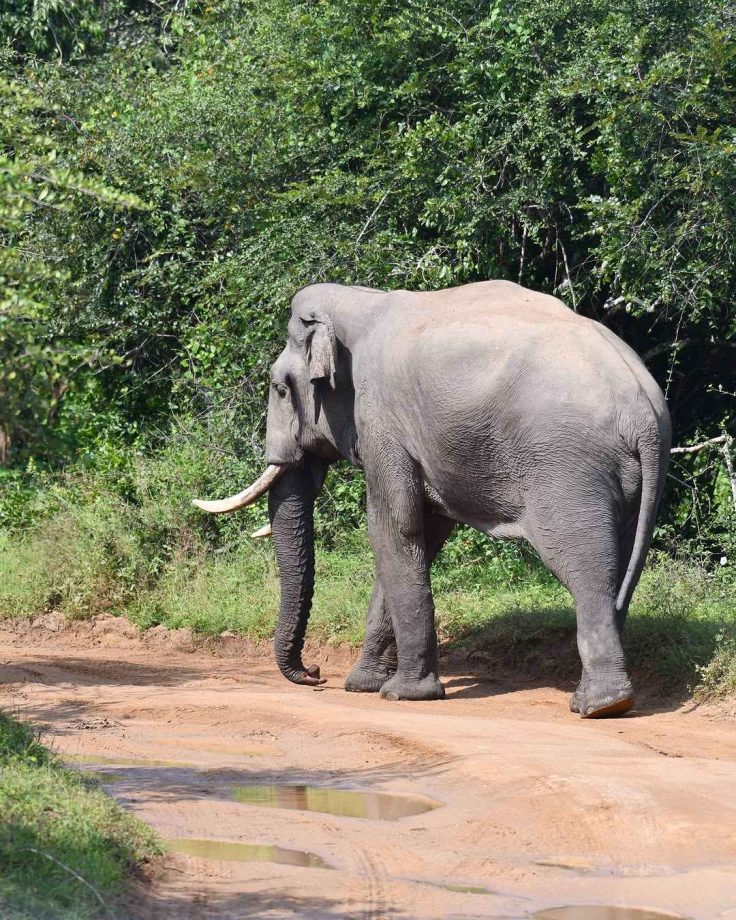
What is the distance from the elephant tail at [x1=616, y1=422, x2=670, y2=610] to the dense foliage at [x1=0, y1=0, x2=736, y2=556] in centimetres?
307

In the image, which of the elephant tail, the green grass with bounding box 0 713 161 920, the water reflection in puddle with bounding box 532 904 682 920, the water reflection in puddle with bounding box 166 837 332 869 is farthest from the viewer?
the elephant tail

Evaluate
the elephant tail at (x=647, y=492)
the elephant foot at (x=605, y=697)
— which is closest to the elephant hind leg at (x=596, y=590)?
the elephant foot at (x=605, y=697)

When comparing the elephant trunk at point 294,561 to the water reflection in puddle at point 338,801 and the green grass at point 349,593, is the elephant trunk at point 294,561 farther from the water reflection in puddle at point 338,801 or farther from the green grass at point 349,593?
the water reflection in puddle at point 338,801

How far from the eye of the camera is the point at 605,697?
8.16 meters

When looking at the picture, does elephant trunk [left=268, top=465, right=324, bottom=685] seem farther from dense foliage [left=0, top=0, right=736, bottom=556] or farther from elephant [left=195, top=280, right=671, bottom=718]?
dense foliage [left=0, top=0, right=736, bottom=556]

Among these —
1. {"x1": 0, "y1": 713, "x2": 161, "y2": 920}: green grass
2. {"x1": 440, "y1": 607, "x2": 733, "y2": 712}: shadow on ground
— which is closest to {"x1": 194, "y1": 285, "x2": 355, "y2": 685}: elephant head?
{"x1": 440, "y1": 607, "x2": 733, "y2": 712}: shadow on ground

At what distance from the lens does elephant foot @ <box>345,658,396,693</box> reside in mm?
9664

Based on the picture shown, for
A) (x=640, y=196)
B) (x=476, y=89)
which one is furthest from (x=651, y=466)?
(x=476, y=89)

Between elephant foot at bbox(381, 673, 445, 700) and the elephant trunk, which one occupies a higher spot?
the elephant trunk

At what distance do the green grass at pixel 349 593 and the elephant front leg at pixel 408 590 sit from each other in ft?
3.90

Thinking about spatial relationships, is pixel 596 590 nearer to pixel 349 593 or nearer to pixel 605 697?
pixel 605 697

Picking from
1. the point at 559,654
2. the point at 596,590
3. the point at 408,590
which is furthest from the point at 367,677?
the point at 596,590

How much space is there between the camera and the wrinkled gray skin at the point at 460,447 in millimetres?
8133

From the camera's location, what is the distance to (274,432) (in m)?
10.0
